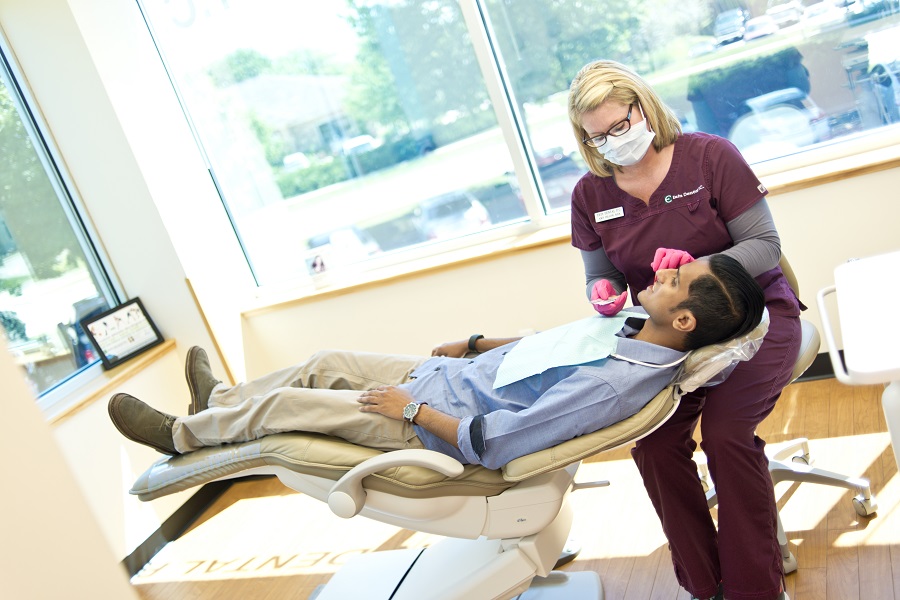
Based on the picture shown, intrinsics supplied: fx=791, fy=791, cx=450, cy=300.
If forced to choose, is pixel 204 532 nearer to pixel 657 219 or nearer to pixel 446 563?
pixel 446 563

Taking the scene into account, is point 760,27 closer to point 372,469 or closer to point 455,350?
point 455,350

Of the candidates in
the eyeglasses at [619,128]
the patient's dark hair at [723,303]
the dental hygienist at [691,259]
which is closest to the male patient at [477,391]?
the patient's dark hair at [723,303]

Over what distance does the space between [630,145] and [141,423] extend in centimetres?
139

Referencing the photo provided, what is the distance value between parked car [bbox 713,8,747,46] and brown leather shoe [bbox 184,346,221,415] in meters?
2.04

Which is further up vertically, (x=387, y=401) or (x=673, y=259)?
(x=673, y=259)

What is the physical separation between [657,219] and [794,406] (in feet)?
3.94

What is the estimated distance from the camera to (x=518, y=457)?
5.39 ft

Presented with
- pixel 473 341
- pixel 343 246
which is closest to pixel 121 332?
pixel 343 246

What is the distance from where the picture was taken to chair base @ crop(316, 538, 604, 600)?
180 cm

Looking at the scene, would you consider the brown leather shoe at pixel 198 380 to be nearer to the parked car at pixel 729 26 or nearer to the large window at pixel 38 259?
the large window at pixel 38 259

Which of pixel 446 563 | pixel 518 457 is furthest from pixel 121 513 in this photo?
pixel 518 457

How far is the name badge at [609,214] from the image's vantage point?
6.51 ft

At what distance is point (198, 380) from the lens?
2.23m

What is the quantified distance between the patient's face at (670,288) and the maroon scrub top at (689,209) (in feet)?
0.77
